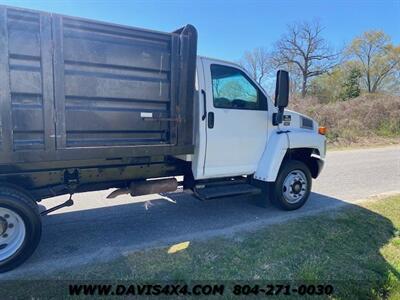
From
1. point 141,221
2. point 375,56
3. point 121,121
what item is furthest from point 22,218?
point 375,56

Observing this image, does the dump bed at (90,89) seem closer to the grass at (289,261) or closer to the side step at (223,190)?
the side step at (223,190)

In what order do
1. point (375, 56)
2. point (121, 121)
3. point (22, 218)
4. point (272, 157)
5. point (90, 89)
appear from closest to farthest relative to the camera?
point (22, 218) < point (90, 89) < point (121, 121) < point (272, 157) < point (375, 56)

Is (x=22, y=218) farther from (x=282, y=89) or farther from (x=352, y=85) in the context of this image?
(x=352, y=85)

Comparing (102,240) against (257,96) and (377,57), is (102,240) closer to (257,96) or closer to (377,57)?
(257,96)

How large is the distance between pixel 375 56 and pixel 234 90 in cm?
4194

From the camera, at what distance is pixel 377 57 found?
1554 inches

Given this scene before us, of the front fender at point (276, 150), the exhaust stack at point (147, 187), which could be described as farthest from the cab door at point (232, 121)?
the exhaust stack at point (147, 187)

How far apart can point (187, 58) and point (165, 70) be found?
0.33m

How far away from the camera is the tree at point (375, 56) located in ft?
126

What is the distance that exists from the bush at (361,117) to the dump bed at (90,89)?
54.4 ft

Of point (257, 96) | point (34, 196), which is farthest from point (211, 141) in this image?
point (34, 196)

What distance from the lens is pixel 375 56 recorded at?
39.7 m

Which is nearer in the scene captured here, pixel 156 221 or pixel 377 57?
pixel 156 221

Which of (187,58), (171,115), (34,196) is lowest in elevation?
(34,196)
